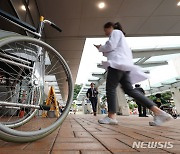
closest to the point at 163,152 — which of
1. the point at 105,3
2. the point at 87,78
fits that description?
the point at 105,3

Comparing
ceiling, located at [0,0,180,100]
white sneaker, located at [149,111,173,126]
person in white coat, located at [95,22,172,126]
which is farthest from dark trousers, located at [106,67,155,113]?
ceiling, located at [0,0,180,100]

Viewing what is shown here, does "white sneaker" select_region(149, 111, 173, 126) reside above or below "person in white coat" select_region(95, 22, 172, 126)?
below

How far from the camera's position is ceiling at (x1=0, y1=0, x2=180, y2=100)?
132 inches

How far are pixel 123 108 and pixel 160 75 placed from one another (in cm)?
465

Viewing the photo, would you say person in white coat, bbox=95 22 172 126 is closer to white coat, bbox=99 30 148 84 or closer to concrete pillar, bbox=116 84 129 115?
white coat, bbox=99 30 148 84

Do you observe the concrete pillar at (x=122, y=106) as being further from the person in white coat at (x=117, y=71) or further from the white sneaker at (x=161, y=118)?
the white sneaker at (x=161, y=118)

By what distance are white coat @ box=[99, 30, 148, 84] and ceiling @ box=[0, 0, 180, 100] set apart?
5.42 feet

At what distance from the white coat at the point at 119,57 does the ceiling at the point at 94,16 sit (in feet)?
5.42

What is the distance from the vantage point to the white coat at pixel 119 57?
1992 mm

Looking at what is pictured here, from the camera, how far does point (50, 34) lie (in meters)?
4.39

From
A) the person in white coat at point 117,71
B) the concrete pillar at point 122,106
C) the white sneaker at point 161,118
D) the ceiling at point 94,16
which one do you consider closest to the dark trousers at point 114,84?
the person in white coat at point 117,71

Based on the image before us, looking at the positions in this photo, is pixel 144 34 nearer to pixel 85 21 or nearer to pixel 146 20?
pixel 146 20

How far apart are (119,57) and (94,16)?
2.12 m

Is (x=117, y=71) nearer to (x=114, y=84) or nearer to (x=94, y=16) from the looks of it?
(x=114, y=84)
